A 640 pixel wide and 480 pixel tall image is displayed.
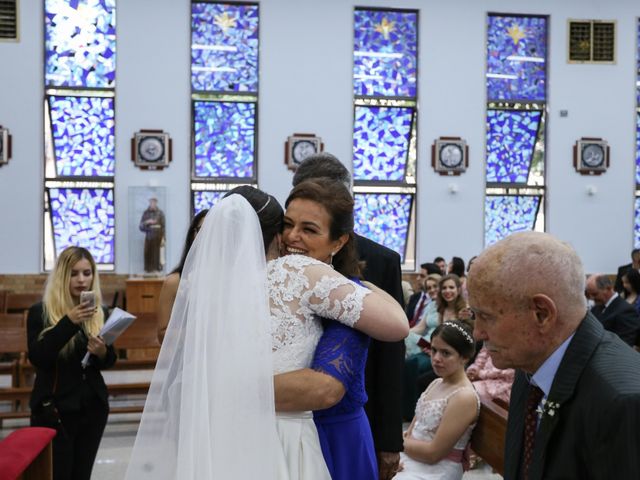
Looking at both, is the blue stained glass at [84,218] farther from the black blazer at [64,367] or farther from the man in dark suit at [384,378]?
the man in dark suit at [384,378]

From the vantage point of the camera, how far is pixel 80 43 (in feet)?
46.2

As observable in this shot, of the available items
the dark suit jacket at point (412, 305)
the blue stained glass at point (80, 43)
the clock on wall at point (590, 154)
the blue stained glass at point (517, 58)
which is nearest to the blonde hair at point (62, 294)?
the dark suit jacket at point (412, 305)

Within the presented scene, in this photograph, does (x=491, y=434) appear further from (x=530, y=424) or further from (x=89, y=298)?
(x=530, y=424)

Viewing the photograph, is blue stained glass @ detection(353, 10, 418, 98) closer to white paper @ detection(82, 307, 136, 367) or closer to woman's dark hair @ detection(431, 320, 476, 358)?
woman's dark hair @ detection(431, 320, 476, 358)

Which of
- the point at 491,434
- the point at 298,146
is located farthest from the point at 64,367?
the point at 298,146

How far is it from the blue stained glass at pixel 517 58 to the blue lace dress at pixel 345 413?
44.7 ft

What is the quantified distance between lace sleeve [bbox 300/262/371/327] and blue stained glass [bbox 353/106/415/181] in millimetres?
12892

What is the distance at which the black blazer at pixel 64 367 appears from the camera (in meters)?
3.94

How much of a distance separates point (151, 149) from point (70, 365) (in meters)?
10.3

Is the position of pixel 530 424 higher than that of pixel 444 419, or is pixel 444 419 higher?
pixel 530 424

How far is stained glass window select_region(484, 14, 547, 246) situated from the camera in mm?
15281

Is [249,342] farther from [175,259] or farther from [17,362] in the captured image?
[175,259]

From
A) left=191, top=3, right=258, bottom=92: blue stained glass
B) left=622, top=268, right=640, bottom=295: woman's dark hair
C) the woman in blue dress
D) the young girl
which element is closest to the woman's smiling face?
the woman in blue dress

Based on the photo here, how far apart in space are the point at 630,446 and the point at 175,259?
13115mm
